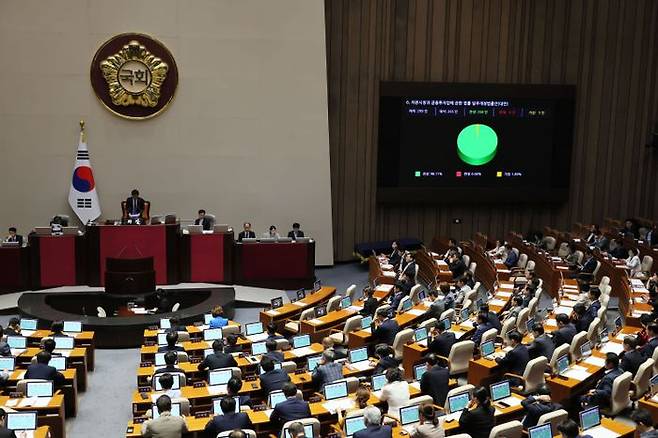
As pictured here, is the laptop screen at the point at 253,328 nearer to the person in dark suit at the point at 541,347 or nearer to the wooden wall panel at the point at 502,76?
the person in dark suit at the point at 541,347

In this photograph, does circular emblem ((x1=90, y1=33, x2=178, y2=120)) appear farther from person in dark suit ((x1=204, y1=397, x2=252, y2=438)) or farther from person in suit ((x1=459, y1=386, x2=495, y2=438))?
person in suit ((x1=459, y1=386, x2=495, y2=438))

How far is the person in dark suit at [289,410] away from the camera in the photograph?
26.9ft

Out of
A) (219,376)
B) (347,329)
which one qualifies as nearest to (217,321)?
(347,329)

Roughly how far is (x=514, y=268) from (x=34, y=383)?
11.1 metres

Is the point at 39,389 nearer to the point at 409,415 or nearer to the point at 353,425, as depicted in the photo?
the point at 353,425

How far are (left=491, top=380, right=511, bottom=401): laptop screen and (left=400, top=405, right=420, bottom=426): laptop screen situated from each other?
47.5 inches

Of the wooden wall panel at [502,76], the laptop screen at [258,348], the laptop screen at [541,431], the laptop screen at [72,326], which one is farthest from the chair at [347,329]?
the wooden wall panel at [502,76]

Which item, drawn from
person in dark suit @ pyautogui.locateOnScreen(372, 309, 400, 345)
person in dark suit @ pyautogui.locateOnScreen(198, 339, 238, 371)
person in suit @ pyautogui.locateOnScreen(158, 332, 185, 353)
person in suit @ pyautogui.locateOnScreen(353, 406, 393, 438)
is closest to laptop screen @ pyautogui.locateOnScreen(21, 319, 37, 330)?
person in suit @ pyautogui.locateOnScreen(158, 332, 185, 353)

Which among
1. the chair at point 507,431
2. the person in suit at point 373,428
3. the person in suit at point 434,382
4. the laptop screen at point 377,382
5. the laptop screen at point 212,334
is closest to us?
the person in suit at point 373,428

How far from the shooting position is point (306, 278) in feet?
57.9

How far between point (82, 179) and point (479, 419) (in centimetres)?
1275

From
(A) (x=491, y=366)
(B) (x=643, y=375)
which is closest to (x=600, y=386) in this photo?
(B) (x=643, y=375)

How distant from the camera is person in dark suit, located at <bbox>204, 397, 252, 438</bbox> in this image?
7.78m

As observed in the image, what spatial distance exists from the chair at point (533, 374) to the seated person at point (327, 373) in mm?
2317
